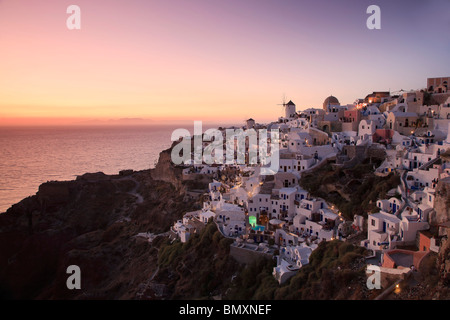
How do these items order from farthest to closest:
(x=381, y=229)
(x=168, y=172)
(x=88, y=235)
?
1. (x=168, y=172)
2. (x=88, y=235)
3. (x=381, y=229)

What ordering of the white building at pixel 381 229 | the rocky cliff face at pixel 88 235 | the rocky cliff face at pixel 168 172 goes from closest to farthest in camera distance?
1. the white building at pixel 381 229
2. the rocky cliff face at pixel 88 235
3. the rocky cliff face at pixel 168 172

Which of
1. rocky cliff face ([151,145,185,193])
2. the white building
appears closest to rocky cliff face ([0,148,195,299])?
rocky cliff face ([151,145,185,193])

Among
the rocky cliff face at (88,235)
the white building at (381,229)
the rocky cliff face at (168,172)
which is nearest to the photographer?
the white building at (381,229)

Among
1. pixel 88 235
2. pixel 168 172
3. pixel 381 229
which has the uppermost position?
pixel 381 229

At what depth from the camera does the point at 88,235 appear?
118 feet

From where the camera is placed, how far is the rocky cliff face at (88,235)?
27812 millimetres

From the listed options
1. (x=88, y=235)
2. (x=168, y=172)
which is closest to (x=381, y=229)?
(x=88, y=235)

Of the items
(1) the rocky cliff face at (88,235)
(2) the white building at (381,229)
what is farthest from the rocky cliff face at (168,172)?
(2) the white building at (381,229)

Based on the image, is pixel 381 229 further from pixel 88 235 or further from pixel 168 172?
pixel 168 172

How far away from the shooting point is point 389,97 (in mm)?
35562

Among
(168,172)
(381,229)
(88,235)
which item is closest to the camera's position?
(381,229)

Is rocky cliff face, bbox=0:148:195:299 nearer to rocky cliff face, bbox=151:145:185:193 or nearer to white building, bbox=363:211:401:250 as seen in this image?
rocky cliff face, bbox=151:145:185:193

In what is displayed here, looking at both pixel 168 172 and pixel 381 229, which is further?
pixel 168 172

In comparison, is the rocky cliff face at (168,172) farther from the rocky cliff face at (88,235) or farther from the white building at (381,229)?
the white building at (381,229)
